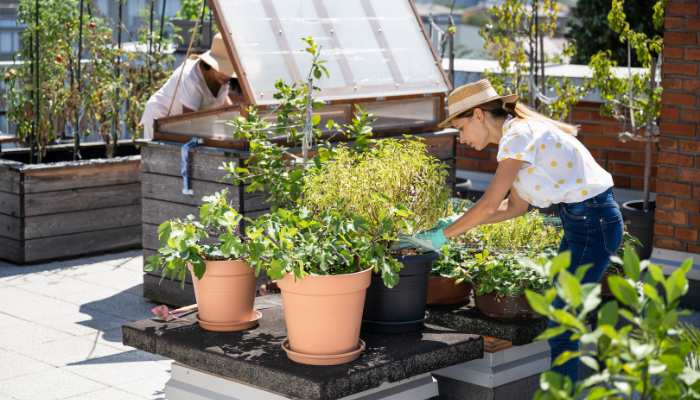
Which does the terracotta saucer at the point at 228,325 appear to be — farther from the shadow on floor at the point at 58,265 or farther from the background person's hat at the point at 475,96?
the shadow on floor at the point at 58,265

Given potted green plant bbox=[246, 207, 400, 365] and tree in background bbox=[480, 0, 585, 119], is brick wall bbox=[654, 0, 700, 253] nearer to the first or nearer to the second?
tree in background bbox=[480, 0, 585, 119]

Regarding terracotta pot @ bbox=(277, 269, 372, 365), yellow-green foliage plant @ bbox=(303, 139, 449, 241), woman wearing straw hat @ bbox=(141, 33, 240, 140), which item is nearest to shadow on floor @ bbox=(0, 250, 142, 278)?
woman wearing straw hat @ bbox=(141, 33, 240, 140)

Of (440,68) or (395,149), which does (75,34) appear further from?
(395,149)

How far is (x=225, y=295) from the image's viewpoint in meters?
3.96

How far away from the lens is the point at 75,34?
27.2 feet

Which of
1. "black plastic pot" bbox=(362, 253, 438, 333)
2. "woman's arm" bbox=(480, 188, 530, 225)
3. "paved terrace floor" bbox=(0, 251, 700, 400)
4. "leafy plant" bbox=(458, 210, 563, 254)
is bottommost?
"paved terrace floor" bbox=(0, 251, 700, 400)

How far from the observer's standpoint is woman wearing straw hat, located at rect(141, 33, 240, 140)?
6547mm

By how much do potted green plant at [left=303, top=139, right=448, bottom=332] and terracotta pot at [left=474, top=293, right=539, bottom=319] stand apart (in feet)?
1.27

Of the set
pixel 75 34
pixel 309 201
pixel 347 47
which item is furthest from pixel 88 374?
pixel 75 34

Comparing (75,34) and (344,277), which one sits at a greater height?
(75,34)

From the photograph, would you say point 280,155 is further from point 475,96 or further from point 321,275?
point 321,275

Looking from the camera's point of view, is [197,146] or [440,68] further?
[440,68]

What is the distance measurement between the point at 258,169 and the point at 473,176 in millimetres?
4969

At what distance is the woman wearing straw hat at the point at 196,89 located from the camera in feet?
21.5
